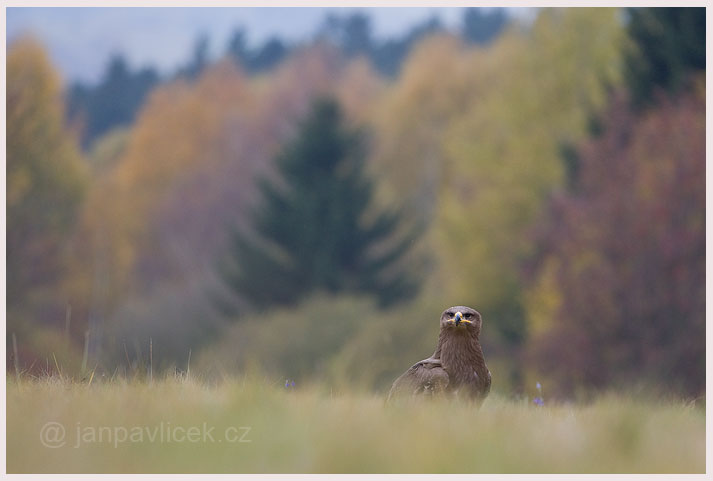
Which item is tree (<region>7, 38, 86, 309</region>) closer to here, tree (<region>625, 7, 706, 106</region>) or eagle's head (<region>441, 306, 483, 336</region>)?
tree (<region>625, 7, 706, 106</region>)

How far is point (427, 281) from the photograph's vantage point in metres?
33.4

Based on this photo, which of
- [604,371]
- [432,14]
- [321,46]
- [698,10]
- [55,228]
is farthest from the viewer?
[432,14]

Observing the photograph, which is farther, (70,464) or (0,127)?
(0,127)

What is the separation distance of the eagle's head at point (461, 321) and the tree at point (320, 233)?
2536 centimetres

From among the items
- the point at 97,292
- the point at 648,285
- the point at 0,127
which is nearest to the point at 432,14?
the point at 97,292

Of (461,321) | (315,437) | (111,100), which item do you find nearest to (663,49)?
(461,321)

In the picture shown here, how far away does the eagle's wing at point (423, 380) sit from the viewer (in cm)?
453

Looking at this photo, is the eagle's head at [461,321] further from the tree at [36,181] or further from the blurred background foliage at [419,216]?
the tree at [36,181]

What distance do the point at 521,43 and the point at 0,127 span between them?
26.4m

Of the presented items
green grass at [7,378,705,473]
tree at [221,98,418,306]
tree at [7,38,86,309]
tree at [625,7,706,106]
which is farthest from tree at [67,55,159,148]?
green grass at [7,378,705,473]

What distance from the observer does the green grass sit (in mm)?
3309

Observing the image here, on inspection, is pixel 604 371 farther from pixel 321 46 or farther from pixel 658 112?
pixel 321 46

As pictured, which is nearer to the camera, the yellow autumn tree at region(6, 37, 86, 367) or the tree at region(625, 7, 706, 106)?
the tree at region(625, 7, 706, 106)

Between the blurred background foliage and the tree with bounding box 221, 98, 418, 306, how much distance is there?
0.31 ft
